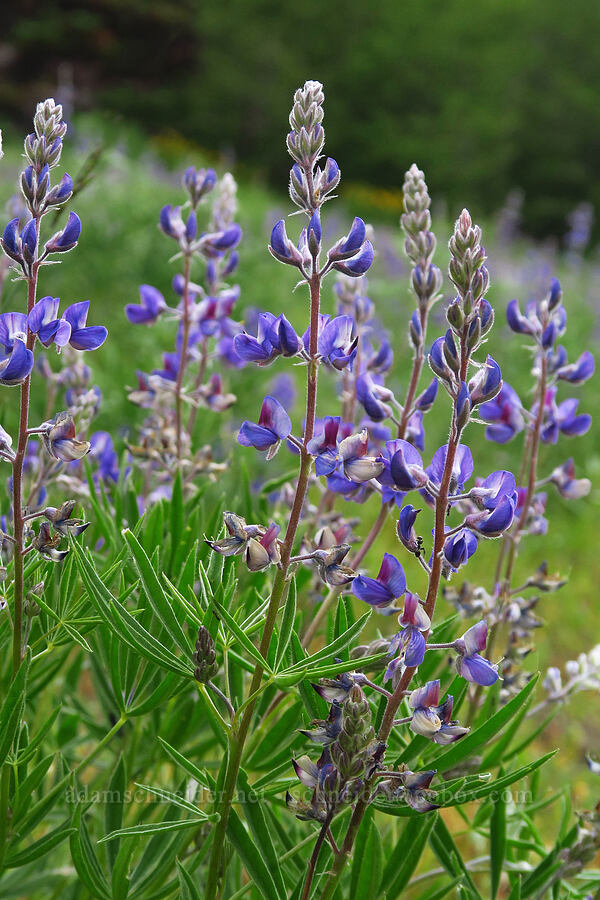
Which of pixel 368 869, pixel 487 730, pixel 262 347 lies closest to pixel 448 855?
pixel 368 869

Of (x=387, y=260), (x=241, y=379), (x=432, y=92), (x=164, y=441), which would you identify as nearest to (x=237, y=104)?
(x=432, y=92)

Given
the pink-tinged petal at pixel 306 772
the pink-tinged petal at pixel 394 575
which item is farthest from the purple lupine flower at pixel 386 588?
the pink-tinged petal at pixel 306 772

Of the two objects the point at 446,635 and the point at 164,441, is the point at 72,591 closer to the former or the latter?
the point at 164,441

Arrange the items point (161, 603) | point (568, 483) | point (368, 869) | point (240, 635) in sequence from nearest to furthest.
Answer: point (240, 635), point (161, 603), point (368, 869), point (568, 483)

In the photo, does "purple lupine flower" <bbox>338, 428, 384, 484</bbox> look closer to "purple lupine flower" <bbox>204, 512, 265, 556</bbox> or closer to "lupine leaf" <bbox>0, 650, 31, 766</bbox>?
"purple lupine flower" <bbox>204, 512, 265, 556</bbox>

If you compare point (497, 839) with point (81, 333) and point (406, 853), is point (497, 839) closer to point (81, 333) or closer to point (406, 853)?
point (406, 853)

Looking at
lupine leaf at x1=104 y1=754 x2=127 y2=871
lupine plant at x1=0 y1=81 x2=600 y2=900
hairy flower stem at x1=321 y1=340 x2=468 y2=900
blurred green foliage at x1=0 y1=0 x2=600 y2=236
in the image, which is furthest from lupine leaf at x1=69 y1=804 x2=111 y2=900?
blurred green foliage at x1=0 y1=0 x2=600 y2=236
